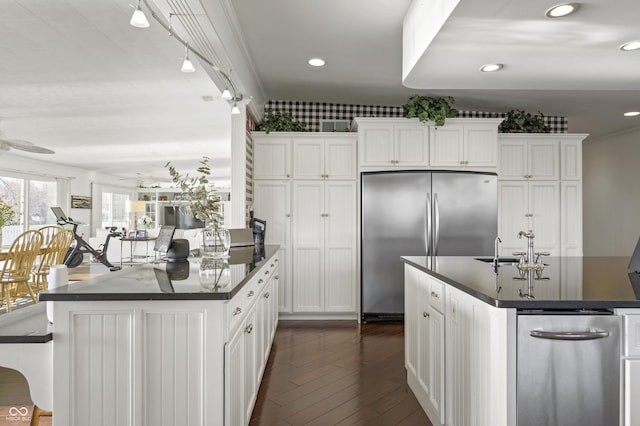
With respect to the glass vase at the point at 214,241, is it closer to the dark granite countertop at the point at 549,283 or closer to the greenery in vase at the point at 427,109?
the dark granite countertop at the point at 549,283

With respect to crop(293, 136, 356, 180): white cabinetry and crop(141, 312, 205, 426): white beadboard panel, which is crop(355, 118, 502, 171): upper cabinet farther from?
crop(141, 312, 205, 426): white beadboard panel

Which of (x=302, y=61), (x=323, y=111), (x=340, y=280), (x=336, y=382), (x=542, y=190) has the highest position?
(x=302, y=61)

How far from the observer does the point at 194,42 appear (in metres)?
2.40

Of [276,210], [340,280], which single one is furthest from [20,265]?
[340,280]

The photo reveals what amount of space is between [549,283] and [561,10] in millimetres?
1173

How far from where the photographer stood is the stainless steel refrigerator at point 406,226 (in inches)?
160

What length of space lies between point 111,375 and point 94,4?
221 centimetres

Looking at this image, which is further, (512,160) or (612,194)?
(612,194)

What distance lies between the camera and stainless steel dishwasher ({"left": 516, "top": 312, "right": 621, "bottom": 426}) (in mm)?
1294

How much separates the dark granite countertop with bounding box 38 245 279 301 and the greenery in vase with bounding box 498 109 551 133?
384 centimetres

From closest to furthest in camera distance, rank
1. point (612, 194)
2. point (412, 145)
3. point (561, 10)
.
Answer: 1. point (561, 10)
2. point (412, 145)
3. point (612, 194)

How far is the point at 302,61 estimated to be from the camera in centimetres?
355

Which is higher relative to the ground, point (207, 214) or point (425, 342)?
point (207, 214)

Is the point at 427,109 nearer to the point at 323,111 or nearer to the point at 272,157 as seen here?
the point at 323,111
